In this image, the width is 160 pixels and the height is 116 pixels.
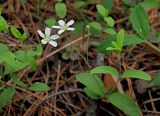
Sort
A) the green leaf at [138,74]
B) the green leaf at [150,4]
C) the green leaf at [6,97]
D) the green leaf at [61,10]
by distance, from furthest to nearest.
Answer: the green leaf at [150,4]
the green leaf at [61,10]
the green leaf at [6,97]
the green leaf at [138,74]

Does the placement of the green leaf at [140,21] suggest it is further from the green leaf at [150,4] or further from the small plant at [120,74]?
the green leaf at [150,4]

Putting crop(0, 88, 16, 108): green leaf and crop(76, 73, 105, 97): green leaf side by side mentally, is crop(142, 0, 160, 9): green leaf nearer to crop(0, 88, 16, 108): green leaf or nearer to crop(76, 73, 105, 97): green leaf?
crop(76, 73, 105, 97): green leaf

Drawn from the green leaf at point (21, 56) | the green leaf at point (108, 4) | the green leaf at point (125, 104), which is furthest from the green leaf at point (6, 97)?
the green leaf at point (108, 4)

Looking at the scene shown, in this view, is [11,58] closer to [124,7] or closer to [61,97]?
[61,97]

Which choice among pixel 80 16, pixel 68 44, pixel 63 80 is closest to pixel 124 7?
pixel 80 16

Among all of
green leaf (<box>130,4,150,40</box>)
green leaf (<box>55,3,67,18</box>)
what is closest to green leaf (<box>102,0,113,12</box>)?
green leaf (<box>55,3,67,18</box>)

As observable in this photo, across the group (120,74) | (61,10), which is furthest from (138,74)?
(61,10)
